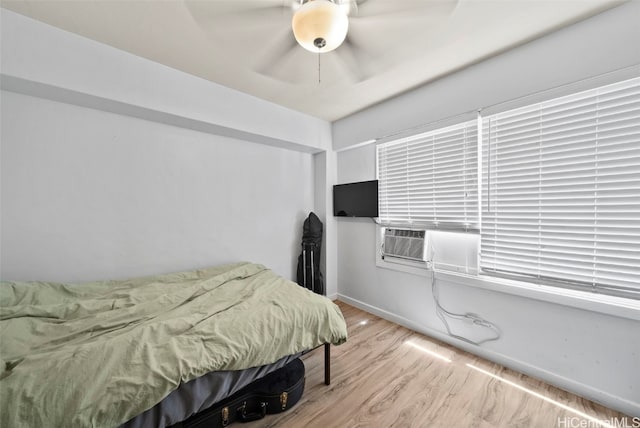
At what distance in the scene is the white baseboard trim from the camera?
148 centimetres

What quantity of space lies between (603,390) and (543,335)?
38 cm

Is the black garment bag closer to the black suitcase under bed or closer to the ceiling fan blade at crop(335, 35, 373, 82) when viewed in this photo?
the black suitcase under bed

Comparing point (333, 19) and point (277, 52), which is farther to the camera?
point (277, 52)

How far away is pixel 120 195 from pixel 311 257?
2.10 metres

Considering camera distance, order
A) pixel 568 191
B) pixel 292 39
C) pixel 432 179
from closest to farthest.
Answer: pixel 292 39 → pixel 568 191 → pixel 432 179

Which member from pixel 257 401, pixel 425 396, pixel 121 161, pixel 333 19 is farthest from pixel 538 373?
pixel 121 161

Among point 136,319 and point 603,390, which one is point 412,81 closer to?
point 603,390

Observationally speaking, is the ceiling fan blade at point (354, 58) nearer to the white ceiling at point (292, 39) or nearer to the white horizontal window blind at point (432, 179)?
the white ceiling at point (292, 39)

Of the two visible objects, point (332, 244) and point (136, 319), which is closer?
point (136, 319)

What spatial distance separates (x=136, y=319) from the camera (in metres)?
1.44

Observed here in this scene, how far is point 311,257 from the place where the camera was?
313 cm

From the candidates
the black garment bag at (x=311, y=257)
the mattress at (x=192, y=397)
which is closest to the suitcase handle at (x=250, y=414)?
the mattress at (x=192, y=397)

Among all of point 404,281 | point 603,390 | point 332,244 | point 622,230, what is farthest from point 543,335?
point 332,244

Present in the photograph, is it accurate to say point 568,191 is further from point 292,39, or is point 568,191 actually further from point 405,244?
point 292,39
